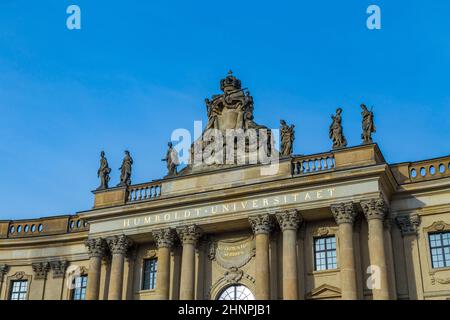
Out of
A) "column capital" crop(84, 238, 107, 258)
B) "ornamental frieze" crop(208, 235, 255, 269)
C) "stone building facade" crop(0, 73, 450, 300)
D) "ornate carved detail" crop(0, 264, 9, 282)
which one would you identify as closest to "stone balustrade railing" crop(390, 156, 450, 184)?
"stone building facade" crop(0, 73, 450, 300)

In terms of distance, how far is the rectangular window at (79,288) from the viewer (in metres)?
38.4

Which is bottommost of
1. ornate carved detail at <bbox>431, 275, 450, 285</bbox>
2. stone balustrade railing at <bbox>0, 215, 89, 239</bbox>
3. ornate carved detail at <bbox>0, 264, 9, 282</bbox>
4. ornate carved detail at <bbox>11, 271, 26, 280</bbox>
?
ornate carved detail at <bbox>431, 275, 450, 285</bbox>

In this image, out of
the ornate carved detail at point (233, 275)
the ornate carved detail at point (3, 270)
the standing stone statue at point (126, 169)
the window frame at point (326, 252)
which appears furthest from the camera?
the ornate carved detail at point (3, 270)

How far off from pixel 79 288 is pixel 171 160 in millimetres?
8768

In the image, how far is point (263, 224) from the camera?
108ft

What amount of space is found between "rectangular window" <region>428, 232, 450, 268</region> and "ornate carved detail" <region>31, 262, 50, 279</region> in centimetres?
2079

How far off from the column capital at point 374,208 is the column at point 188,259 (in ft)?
27.0

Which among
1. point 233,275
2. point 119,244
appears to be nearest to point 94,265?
point 119,244

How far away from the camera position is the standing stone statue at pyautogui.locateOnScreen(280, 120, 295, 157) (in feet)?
112

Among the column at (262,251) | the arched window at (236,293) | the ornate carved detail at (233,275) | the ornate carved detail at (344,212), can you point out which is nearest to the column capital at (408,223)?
the ornate carved detail at (344,212)

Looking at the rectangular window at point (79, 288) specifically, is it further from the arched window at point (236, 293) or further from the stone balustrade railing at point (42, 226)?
the arched window at point (236, 293)

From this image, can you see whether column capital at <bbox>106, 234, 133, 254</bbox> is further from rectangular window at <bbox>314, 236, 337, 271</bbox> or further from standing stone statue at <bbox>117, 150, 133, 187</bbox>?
rectangular window at <bbox>314, 236, 337, 271</bbox>
